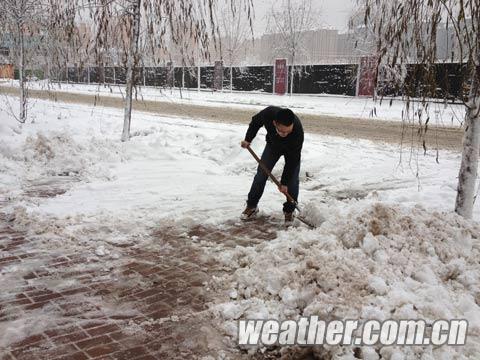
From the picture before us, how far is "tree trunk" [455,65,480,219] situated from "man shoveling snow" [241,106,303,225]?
1654 mm

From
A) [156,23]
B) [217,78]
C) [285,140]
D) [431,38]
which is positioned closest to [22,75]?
[156,23]

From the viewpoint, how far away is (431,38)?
11.2 feet

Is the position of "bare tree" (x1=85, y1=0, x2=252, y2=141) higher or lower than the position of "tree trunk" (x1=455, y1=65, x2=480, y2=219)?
higher

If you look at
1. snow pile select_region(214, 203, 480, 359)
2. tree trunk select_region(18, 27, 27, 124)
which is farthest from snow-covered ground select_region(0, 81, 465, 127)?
snow pile select_region(214, 203, 480, 359)

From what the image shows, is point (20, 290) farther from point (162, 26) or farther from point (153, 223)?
point (162, 26)

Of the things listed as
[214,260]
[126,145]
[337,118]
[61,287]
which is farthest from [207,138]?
[337,118]

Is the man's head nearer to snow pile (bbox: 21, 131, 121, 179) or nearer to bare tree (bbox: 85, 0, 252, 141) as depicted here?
bare tree (bbox: 85, 0, 252, 141)

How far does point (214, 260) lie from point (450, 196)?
355 centimetres

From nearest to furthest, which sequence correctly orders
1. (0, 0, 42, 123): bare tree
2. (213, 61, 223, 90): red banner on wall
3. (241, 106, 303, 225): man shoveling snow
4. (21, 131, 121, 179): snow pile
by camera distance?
1. (241, 106, 303, 225): man shoveling snow
2. (21, 131, 121, 179): snow pile
3. (0, 0, 42, 123): bare tree
4. (213, 61, 223, 90): red banner on wall

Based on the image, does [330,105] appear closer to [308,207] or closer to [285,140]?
[285,140]

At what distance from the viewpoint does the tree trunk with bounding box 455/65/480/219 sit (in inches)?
158

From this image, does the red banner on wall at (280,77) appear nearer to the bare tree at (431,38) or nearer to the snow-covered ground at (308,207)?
the snow-covered ground at (308,207)

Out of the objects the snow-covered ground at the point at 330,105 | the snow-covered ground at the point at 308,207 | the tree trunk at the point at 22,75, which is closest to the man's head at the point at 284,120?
the snow-covered ground at the point at 308,207

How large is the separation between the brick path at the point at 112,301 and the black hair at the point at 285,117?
1.28m
